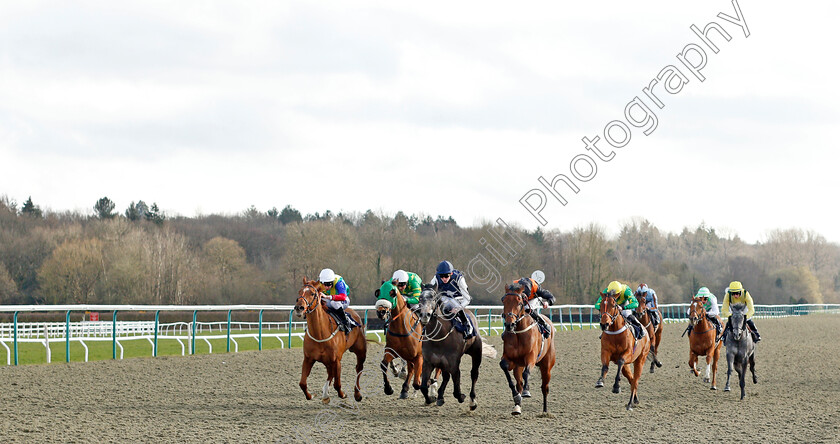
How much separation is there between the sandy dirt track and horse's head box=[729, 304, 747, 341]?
90cm

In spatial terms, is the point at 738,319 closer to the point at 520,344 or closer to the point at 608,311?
the point at 608,311

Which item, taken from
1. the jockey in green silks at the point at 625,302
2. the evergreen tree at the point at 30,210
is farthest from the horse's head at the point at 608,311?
the evergreen tree at the point at 30,210

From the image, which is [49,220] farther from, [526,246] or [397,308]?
[397,308]

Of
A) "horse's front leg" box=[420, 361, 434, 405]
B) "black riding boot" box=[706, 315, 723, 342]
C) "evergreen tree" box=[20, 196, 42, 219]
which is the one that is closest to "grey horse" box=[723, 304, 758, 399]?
"black riding boot" box=[706, 315, 723, 342]

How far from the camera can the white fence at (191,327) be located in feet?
41.8

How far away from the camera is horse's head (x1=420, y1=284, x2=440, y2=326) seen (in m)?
8.64

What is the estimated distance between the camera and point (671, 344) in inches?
820

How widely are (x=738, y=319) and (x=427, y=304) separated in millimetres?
5267

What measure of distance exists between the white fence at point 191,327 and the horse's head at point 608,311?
635 cm

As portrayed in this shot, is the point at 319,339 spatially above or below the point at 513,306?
below

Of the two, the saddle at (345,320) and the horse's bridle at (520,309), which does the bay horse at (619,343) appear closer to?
the horse's bridle at (520,309)

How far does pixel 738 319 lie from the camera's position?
1148 cm

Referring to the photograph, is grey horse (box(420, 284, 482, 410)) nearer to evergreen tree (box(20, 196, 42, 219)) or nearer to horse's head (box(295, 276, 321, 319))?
horse's head (box(295, 276, 321, 319))

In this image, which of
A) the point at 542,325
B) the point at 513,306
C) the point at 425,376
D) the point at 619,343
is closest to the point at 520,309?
the point at 513,306
